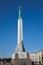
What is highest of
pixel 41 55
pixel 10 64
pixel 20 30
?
pixel 20 30

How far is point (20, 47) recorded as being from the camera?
122875mm

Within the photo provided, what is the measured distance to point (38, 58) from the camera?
14662 cm

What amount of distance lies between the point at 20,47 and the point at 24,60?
32500mm

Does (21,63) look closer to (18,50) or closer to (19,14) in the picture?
(18,50)

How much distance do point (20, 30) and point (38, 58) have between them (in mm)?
33155

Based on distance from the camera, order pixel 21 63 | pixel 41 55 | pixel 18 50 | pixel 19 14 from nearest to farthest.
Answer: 1. pixel 21 63
2. pixel 18 50
3. pixel 19 14
4. pixel 41 55

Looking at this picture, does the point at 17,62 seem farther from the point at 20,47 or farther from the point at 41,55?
the point at 41,55

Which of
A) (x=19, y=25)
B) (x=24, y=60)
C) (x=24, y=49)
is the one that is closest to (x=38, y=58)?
(x=24, y=49)

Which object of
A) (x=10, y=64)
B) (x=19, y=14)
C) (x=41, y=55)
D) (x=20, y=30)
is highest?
(x=19, y=14)

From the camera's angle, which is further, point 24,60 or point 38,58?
point 38,58

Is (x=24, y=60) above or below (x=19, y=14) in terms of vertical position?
below

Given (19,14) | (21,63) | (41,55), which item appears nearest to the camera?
(21,63)

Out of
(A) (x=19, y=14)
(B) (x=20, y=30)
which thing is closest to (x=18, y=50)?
(B) (x=20, y=30)

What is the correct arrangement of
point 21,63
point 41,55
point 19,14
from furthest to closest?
point 41,55 < point 19,14 < point 21,63
